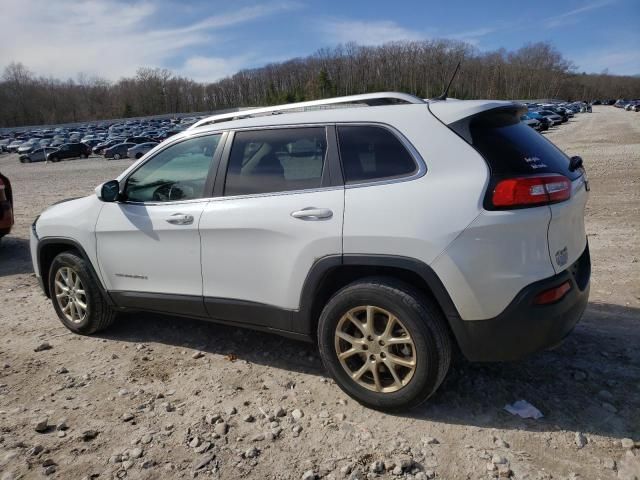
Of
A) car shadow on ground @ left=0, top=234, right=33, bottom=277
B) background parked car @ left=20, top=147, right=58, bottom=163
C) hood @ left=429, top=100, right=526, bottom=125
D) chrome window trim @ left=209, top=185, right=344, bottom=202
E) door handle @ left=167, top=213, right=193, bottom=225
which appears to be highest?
hood @ left=429, top=100, right=526, bottom=125

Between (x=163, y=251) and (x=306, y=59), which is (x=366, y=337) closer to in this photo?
(x=163, y=251)

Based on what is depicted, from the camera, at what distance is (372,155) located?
118 inches

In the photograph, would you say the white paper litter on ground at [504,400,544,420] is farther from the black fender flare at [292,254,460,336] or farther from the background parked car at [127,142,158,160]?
the background parked car at [127,142,158,160]

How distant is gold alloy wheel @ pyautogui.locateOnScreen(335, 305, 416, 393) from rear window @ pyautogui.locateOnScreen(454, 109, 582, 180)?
3.47 ft

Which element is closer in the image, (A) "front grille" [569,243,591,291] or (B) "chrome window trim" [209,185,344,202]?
(A) "front grille" [569,243,591,291]

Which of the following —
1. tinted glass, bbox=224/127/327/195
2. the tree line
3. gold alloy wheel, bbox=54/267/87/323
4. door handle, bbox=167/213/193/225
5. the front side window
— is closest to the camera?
tinted glass, bbox=224/127/327/195

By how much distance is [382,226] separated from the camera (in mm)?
2809

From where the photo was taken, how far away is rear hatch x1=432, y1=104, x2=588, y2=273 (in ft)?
8.52

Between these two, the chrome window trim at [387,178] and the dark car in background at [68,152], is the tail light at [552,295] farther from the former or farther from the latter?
the dark car in background at [68,152]

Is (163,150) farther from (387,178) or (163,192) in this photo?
(387,178)

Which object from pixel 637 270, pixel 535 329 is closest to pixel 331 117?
pixel 535 329

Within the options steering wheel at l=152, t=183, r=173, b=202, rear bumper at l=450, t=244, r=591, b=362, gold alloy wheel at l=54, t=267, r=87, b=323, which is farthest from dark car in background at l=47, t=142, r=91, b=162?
rear bumper at l=450, t=244, r=591, b=362

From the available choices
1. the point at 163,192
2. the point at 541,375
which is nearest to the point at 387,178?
the point at 541,375

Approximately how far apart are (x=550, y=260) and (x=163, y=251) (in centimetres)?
266
